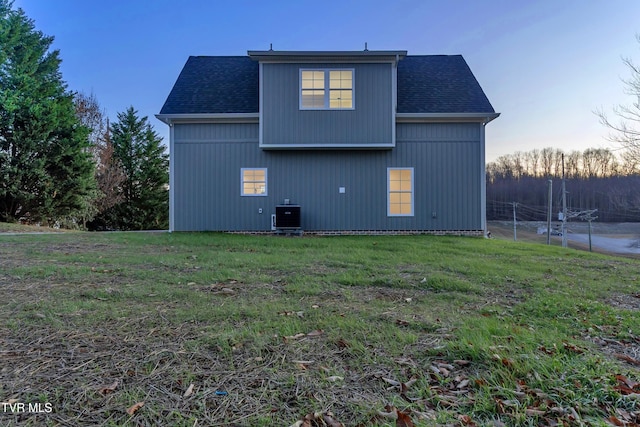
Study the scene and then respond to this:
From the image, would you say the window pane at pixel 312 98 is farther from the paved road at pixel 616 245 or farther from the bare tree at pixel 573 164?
the bare tree at pixel 573 164

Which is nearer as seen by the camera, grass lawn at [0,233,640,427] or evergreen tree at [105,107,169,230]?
grass lawn at [0,233,640,427]

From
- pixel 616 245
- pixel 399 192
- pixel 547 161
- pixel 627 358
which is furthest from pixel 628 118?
pixel 547 161

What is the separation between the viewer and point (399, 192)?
10.3 metres

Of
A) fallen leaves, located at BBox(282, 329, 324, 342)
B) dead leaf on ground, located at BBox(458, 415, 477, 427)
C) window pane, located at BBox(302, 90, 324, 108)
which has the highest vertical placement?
window pane, located at BBox(302, 90, 324, 108)

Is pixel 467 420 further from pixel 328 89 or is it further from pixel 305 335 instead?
pixel 328 89

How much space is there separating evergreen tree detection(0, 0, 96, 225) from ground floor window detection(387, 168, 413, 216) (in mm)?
14569

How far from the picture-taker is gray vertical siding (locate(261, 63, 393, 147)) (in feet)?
31.9

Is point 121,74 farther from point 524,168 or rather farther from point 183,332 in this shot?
point 524,168

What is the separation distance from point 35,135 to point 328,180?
13.7 meters

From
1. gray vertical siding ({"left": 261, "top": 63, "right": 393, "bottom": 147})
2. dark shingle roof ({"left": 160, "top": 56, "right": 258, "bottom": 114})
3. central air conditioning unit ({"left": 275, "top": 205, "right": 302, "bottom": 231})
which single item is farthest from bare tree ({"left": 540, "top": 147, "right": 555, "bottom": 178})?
central air conditioning unit ({"left": 275, "top": 205, "right": 302, "bottom": 231})

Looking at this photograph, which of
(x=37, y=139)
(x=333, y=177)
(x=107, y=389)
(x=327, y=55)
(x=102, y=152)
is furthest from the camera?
(x=102, y=152)

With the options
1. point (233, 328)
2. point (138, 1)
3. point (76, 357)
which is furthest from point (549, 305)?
point (138, 1)

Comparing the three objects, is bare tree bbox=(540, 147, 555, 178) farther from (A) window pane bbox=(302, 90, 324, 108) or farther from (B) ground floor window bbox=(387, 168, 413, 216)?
(A) window pane bbox=(302, 90, 324, 108)

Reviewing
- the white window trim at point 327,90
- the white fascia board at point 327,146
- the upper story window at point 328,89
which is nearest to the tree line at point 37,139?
the white fascia board at point 327,146
